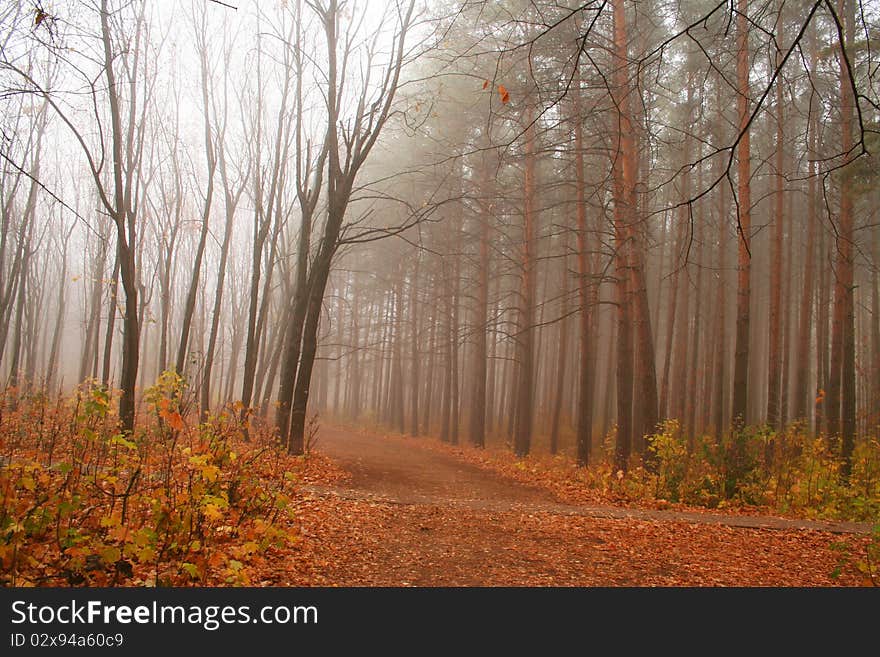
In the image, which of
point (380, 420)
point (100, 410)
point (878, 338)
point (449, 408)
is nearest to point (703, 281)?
point (878, 338)

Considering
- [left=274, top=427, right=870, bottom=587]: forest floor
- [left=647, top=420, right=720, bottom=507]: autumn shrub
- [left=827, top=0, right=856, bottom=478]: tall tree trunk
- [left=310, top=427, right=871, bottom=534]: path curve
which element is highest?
[left=827, top=0, right=856, bottom=478]: tall tree trunk

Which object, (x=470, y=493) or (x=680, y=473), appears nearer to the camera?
(x=470, y=493)

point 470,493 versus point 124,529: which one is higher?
point 124,529

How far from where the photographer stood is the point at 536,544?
561 cm

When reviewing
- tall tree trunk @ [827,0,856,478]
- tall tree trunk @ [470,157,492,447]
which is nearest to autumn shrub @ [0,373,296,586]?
tall tree trunk @ [827,0,856,478]

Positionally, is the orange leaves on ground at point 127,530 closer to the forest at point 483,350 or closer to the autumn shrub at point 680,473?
the forest at point 483,350

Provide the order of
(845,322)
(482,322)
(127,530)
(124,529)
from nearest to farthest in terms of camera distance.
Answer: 1. (124,529)
2. (127,530)
3. (845,322)
4. (482,322)

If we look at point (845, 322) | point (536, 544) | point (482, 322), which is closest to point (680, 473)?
point (536, 544)

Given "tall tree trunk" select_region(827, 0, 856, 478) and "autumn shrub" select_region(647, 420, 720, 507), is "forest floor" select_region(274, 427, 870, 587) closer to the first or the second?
"autumn shrub" select_region(647, 420, 720, 507)

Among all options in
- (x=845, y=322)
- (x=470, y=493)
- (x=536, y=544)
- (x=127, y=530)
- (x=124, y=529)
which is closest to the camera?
(x=124, y=529)

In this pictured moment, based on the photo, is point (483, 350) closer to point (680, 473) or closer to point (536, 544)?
point (680, 473)

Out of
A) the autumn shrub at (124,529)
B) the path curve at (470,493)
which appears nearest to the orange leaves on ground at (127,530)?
the autumn shrub at (124,529)

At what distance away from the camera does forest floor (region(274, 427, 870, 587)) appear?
4.61 meters

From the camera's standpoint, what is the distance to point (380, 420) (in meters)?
30.3
